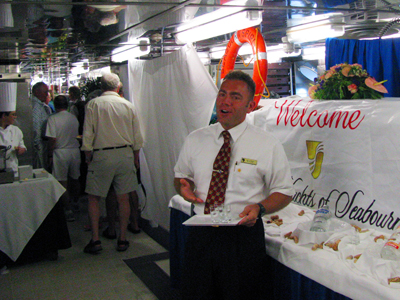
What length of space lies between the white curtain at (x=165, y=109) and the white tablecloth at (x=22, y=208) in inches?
44.5

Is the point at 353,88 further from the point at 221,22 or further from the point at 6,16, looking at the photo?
the point at 6,16

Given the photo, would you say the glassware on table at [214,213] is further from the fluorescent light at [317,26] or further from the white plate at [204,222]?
the fluorescent light at [317,26]

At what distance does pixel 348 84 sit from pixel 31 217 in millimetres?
3006

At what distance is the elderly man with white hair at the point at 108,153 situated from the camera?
4.22 m

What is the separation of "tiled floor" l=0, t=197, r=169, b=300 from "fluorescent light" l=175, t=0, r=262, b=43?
2195mm

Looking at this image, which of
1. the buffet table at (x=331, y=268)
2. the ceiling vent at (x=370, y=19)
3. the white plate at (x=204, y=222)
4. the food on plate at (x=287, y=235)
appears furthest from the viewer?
the ceiling vent at (x=370, y=19)

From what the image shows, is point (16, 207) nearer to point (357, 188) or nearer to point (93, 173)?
point (93, 173)

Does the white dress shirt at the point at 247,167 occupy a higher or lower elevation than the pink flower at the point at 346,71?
lower

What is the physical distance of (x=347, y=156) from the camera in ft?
8.02

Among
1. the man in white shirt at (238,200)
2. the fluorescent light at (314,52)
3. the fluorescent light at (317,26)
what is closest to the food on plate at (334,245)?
the man in white shirt at (238,200)

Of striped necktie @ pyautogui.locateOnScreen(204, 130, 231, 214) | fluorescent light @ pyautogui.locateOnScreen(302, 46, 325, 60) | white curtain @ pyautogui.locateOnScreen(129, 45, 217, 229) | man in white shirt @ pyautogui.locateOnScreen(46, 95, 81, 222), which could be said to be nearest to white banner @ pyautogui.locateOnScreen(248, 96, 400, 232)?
striped necktie @ pyautogui.locateOnScreen(204, 130, 231, 214)

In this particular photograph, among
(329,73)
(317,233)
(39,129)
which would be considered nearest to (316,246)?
(317,233)

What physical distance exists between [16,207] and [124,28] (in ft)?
6.26

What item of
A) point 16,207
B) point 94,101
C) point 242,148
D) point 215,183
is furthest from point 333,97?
point 16,207
